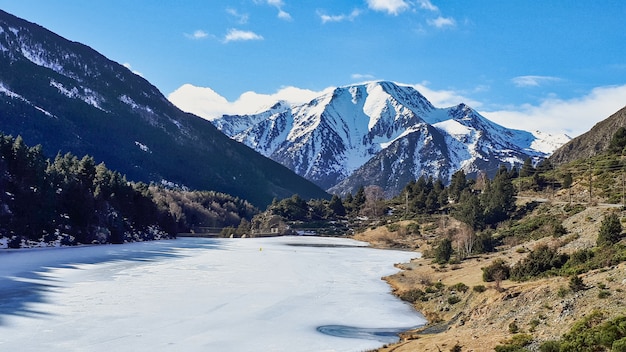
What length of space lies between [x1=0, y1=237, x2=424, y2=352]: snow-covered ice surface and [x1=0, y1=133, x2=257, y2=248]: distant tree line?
1727cm

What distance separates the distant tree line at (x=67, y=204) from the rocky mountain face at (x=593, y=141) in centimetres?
11524

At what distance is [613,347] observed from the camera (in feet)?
47.1

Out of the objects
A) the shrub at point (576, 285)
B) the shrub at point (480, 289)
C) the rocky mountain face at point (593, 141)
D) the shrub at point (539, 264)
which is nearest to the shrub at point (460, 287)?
the shrub at point (480, 289)

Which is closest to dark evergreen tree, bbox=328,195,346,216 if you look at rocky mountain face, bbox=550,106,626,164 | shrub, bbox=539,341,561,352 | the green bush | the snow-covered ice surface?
rocky mountain face, bbox=550,106,626,164

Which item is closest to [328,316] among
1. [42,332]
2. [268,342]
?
[268,342]

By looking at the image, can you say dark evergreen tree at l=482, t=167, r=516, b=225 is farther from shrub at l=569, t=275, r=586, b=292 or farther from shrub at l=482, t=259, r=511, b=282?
shrub at l=569, t=275, r=586, b=292

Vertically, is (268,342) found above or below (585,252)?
below

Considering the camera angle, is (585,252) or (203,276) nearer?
(585,252)

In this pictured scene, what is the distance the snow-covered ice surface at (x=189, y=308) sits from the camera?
22203 mm

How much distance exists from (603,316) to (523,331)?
317cm

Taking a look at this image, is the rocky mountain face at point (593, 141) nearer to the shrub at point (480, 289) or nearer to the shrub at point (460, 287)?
the shrub at point (460, 287)

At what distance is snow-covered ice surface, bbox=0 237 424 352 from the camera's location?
2220cm

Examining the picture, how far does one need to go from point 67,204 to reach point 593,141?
144 m

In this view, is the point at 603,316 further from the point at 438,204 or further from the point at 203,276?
the point at 438,204
